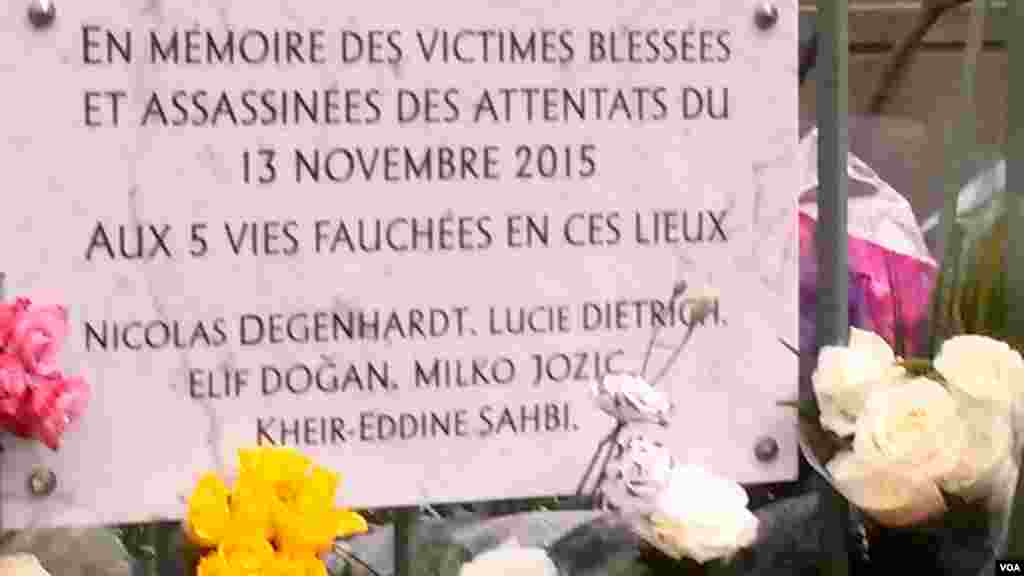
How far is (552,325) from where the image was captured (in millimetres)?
1579

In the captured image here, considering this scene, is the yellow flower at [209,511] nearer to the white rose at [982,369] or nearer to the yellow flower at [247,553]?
the yellow flower at [247,553]

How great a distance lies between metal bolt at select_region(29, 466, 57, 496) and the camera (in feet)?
4.88

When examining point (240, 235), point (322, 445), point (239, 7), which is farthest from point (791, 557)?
point (239, 7)

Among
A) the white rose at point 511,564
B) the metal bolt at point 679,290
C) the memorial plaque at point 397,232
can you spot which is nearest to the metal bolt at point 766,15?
the memorial plaque at point 397,232

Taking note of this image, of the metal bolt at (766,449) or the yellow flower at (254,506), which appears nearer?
the yellow flower at (254,506)

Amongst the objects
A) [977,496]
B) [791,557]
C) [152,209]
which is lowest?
[791,557]

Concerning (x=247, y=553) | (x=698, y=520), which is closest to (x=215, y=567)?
(x=247, y=553)

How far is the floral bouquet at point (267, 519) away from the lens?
1.38 metres

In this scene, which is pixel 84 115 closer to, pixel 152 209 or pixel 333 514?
pixel 152 209

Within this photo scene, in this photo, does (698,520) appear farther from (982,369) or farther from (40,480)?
(40,480)

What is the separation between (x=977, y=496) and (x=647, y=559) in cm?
30

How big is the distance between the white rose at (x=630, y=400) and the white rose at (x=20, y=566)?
50 cm

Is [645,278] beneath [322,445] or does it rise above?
above

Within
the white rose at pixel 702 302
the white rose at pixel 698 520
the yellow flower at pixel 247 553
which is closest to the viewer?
the yellow flower at pixel 247 553
